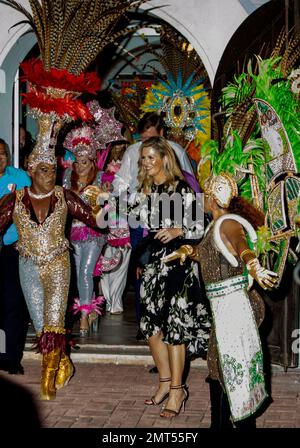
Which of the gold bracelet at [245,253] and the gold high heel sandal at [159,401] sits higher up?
the gold bracelet at [245,253]

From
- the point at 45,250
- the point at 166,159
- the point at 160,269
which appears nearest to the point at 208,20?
the point at 166,159

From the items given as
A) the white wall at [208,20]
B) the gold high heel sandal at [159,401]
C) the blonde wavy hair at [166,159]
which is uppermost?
the white wall at [208,20]

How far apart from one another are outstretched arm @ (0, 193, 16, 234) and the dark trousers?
62 centimetres

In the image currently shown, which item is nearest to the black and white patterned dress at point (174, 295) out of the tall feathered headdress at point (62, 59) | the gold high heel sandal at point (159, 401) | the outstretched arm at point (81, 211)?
the gold high heel sandal at point (159, 401)

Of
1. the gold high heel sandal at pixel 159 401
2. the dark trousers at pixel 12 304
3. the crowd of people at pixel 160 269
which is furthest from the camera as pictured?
the dark trousers at pixel 12 304

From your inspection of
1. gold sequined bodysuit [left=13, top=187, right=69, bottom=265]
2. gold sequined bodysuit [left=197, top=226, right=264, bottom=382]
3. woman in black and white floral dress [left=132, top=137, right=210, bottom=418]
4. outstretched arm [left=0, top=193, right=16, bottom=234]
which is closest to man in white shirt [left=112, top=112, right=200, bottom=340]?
gold sequined bodysuit [left=13, top=187, right=69, bottom=265]

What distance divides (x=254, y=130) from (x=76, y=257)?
10.2 feet

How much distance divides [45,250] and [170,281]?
3.46ft

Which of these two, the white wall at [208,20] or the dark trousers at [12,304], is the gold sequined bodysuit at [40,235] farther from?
the white wall at [208,20]

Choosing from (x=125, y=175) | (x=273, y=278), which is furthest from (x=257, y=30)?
(x=273, y=278)

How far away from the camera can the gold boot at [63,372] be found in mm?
6859

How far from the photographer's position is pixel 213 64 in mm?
8367

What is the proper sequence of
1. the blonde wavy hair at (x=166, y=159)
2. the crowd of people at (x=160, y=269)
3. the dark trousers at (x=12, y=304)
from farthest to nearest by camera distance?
the dark trousers at (x=12, y=304)
the blonde wavy hair at (x=166, y=159)
the crowd of people at (x=160, y=269)

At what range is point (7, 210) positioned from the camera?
652cm
